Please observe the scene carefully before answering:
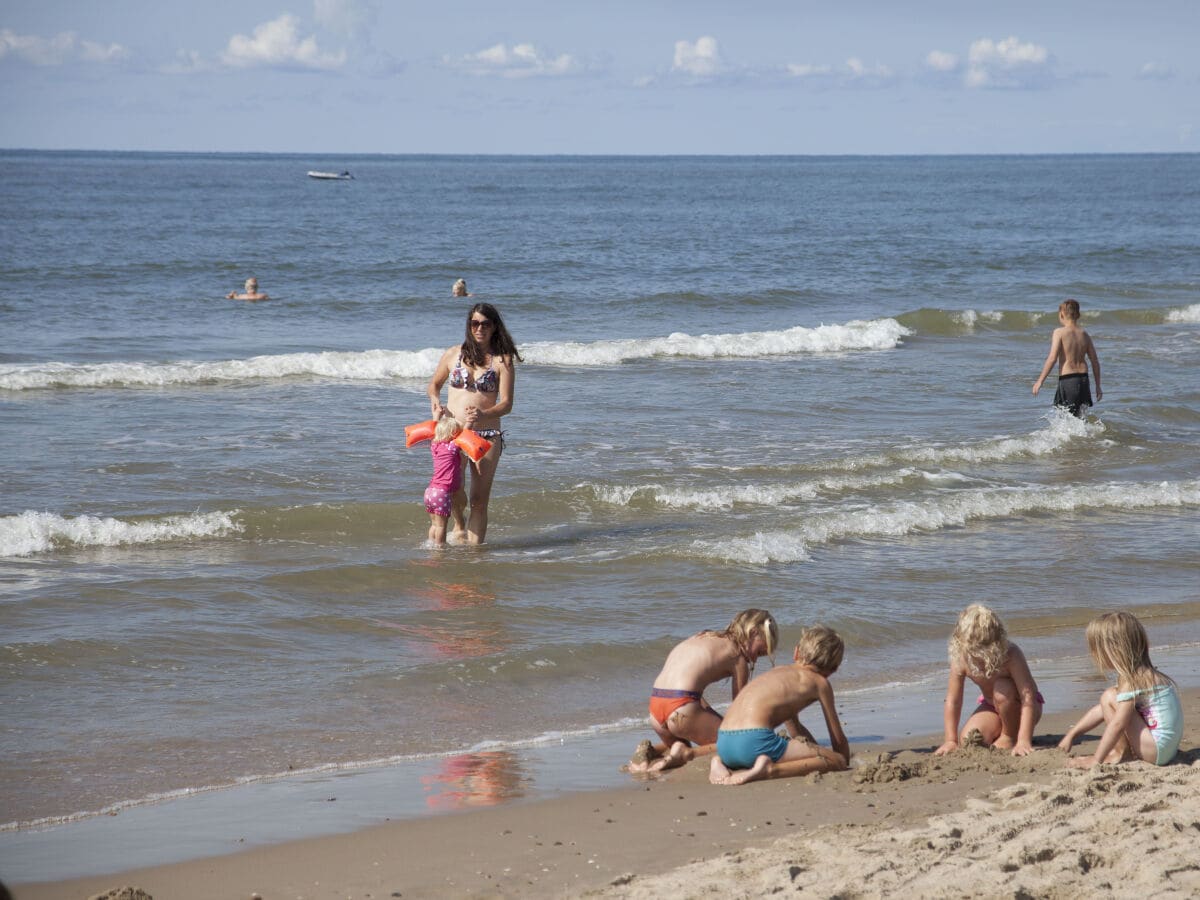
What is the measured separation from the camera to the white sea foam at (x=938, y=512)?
893cm

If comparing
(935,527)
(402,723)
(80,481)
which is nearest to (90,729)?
(402,723)

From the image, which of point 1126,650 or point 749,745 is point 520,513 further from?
point 1126,650

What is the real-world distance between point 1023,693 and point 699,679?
135 centimetres

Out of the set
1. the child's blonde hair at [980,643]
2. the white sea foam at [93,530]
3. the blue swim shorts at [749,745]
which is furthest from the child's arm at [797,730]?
the white sea foam at [93,530]

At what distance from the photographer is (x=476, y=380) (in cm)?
844

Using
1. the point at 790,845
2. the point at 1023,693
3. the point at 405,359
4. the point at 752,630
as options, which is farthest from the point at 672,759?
the point at 405,359

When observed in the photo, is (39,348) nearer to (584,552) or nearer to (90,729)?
(584,552)

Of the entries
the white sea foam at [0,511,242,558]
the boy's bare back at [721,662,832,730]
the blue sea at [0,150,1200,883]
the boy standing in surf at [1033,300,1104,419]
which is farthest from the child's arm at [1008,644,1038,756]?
the boy standing in surf at [1033,300,1104,419]

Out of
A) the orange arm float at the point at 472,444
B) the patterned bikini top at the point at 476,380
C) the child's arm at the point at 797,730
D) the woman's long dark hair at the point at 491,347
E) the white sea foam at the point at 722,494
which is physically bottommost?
the child's arm at the point at 797,730

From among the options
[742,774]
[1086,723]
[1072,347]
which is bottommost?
[742,774]

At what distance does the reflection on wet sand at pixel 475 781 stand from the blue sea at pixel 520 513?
0.02 meters

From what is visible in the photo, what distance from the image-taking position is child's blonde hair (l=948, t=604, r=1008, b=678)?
5.21 m

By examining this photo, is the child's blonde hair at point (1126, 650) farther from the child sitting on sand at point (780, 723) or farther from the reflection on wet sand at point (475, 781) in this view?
the reflection on wet sand at point (475, 781)

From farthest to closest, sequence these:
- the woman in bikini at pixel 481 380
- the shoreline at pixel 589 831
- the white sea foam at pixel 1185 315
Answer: the white sea foam at pixel 1185 315, the woman in bikini at pixel 481 380, the shoreline at pixel 589 831
